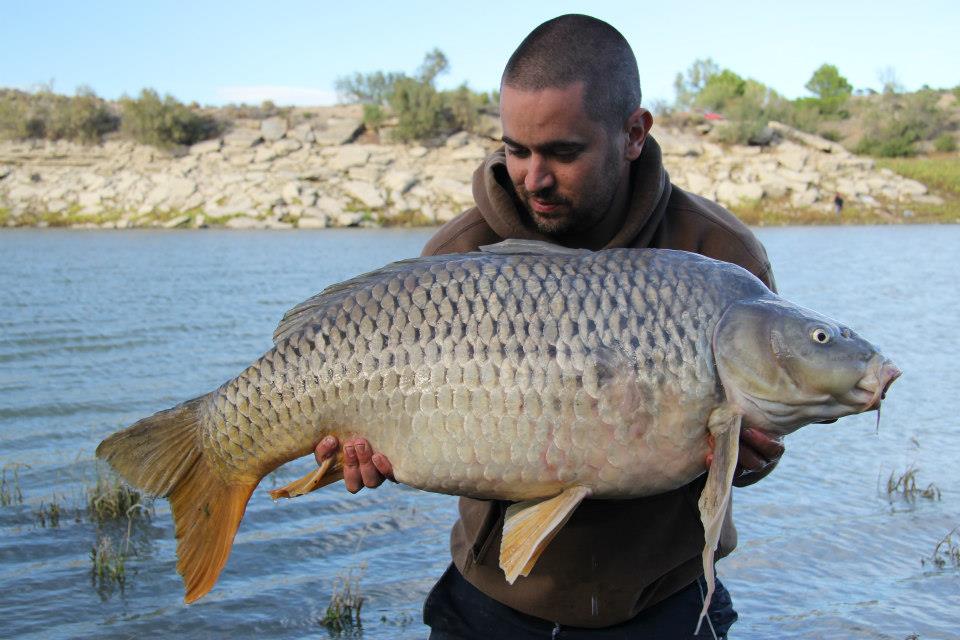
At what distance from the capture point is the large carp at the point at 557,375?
2004mm

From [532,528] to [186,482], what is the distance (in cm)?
89

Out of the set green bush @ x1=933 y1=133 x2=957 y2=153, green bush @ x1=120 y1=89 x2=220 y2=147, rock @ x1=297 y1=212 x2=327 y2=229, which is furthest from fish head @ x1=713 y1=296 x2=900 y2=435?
green bush @ x1=933 y1=133 x2=957 y2=153

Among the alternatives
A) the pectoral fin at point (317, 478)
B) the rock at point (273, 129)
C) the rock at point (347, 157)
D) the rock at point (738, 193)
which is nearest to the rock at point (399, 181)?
the rock at point (347, 157)

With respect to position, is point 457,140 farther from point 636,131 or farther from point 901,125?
point 636,131

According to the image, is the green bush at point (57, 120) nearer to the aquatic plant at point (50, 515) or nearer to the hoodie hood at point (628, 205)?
the aquatic plant at point (50, 515)

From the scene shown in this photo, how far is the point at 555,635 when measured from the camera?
90.6 inches

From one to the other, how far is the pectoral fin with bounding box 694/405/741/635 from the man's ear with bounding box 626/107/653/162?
71cm

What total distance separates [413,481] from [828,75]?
238 ft

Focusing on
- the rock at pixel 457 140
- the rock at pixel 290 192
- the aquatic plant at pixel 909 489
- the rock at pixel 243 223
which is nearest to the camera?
the aquatic plant at pixel 909 489

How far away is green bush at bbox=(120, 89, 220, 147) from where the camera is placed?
29.5 meters

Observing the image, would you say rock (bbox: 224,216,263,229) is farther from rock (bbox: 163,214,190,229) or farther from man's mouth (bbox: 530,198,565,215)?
man's mouth (bbox: 530,198,565,215)

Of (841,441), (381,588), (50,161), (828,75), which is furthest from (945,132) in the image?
(381,588)

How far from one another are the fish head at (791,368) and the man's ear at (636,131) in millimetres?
530

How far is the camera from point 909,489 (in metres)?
5.54
